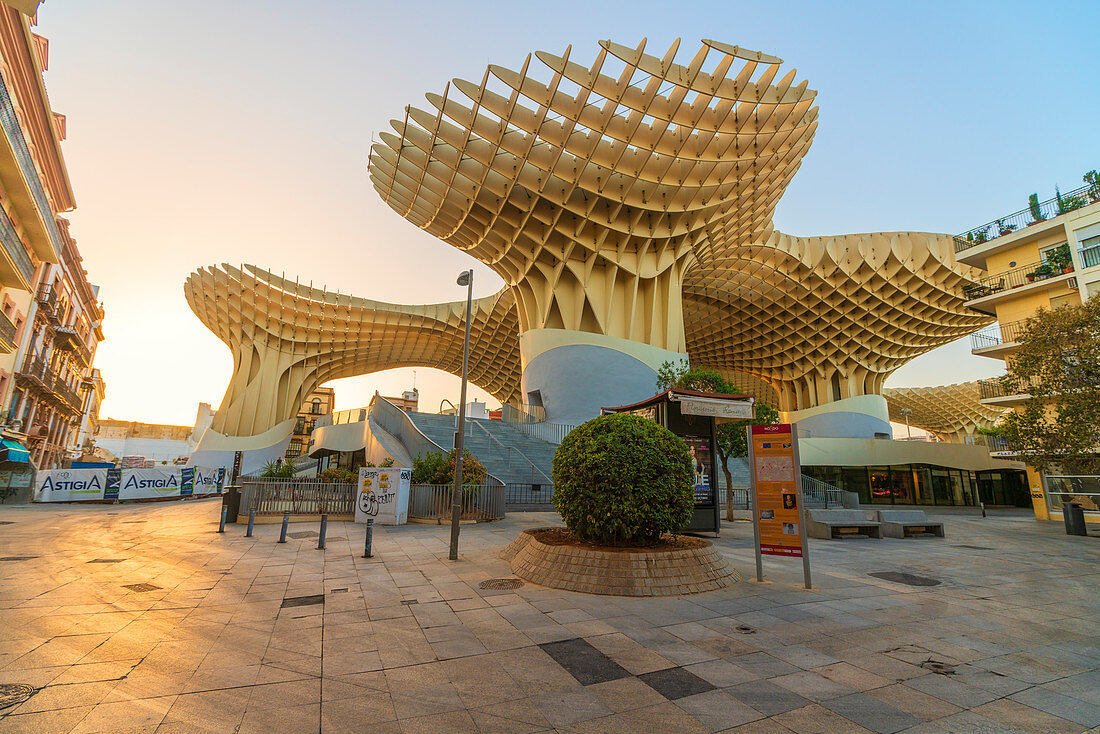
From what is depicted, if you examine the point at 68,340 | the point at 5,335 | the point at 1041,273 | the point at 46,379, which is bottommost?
the point at 5,335

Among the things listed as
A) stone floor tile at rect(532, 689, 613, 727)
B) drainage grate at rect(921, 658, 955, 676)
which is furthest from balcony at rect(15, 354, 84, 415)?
drainage grate at rect(921, 658, 955, 676)

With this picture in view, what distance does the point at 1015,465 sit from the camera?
3512 cm

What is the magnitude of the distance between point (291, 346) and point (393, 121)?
31428mm

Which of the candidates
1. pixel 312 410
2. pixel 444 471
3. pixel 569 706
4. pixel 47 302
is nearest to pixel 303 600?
pixel 569 706

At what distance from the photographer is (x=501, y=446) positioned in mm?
23672

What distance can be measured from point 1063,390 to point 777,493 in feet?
55.2

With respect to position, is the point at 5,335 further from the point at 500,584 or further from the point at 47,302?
the point at 500,584

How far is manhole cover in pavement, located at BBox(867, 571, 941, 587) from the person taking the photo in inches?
328

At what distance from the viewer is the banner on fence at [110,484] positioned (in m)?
23.2

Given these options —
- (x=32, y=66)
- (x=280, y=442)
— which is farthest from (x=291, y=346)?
(x=32, y=66)

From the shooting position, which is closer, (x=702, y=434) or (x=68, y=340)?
(x=702, y=434)

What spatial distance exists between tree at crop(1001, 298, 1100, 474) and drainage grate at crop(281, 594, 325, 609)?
23.1 m

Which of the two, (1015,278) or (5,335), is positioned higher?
(1015,278)

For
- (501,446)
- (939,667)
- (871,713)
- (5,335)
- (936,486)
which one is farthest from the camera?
(936,486)
